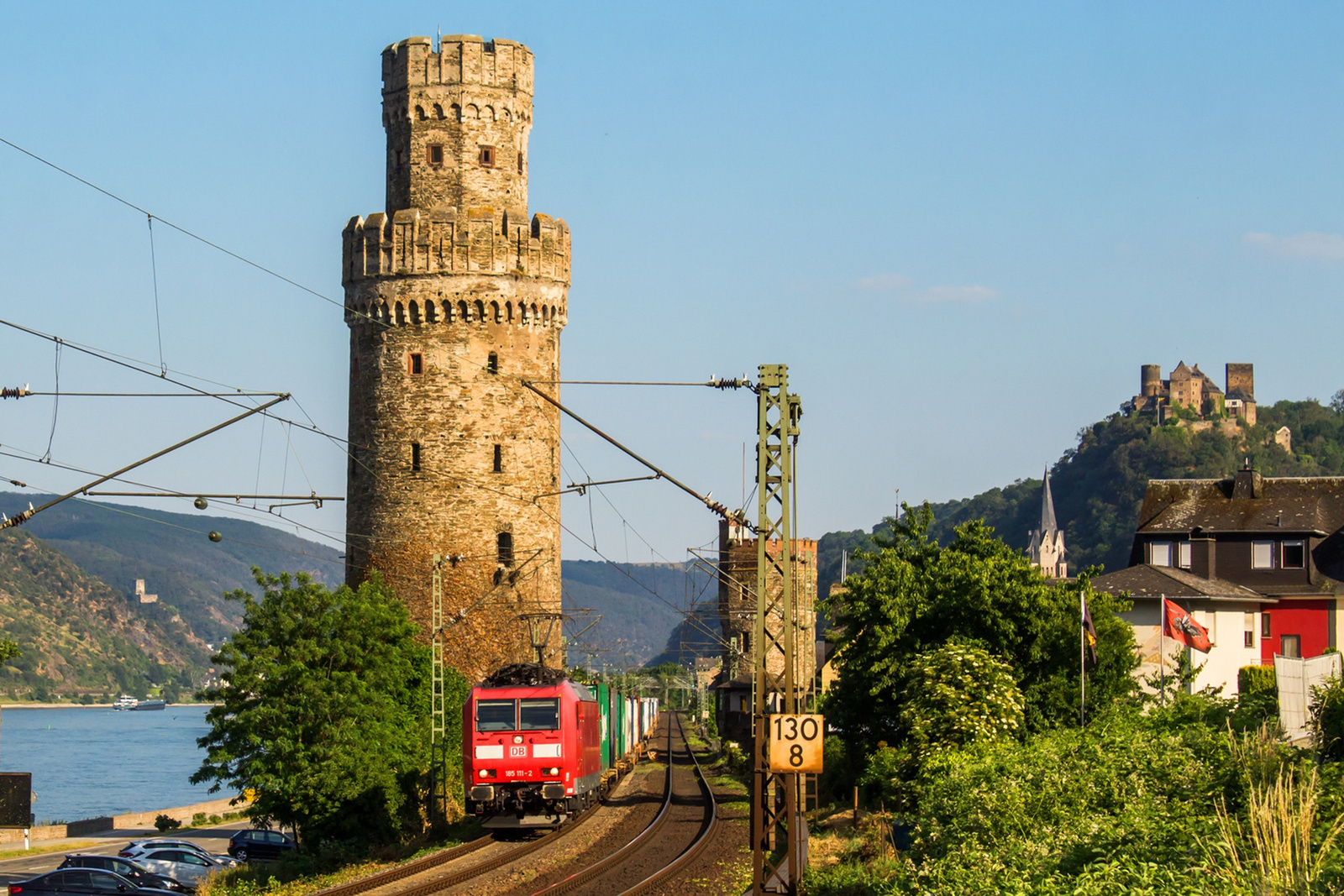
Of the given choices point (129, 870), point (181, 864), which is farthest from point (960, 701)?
point (181, 864)

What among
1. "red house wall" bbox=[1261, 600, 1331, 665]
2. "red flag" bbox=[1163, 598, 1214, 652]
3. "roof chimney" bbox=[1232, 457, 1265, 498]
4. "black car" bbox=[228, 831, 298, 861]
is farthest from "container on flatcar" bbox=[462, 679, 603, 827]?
"roof chimney" bbox=[1232, 457, 1265, 498]

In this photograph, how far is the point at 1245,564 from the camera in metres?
60.9

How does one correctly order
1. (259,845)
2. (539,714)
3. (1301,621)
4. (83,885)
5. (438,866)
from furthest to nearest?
(1301,621), (259,845), (539,714), (83,885), (438,866)

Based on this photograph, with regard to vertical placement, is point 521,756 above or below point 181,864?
above

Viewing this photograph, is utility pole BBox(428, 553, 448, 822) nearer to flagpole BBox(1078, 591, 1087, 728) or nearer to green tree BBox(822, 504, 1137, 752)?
green tree BBox(822, 504, 1137, 752)

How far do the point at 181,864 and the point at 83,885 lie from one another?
7983 millimetres

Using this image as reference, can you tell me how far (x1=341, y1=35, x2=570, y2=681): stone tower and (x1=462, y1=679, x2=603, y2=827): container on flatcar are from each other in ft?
56.7

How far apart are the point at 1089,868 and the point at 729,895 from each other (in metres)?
12.0

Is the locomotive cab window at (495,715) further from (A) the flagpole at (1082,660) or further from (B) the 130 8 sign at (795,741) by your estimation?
(B) the 130 8 sign at (795,741)

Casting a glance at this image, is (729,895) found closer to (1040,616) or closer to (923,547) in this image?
(1040,616)

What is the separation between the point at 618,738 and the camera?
5791 centimetres

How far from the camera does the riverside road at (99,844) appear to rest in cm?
4431

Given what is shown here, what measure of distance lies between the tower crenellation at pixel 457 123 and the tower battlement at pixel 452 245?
27.0 inches

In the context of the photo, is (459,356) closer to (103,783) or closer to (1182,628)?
(1182,628)
